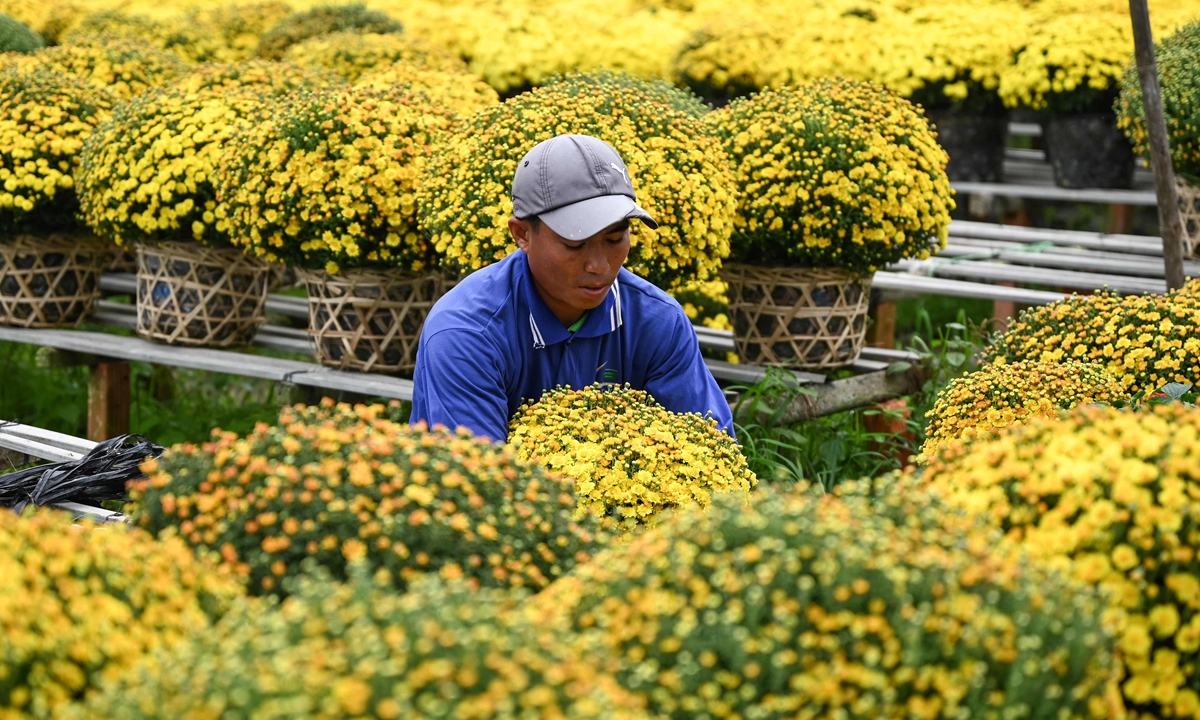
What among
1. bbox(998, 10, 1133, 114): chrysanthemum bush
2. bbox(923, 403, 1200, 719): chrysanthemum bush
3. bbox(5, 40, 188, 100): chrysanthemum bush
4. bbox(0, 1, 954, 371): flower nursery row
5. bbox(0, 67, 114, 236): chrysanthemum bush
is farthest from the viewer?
bbox(998, 10, 1133, 114): chrysanthemum bush

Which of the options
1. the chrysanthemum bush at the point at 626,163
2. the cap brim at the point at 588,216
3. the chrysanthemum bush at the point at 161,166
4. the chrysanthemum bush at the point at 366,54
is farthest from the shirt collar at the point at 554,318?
the chrysanthemum bush at the point at 366,54

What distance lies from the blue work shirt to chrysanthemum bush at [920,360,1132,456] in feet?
1.99

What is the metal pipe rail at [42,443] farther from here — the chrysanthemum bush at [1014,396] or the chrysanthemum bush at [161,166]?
the chrysanthemum bush at [1014,396]

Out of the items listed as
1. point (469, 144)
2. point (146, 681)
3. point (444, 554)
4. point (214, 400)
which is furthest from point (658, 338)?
point (214, 400)

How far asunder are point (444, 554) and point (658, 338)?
54.4 inches

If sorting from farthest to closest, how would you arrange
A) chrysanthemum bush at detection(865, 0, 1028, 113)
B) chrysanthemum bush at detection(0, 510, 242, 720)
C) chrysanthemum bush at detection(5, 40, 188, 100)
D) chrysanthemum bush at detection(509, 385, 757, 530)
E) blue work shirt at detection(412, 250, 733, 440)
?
chrysanthemum bush at detection(865, 0, 1028, 113), chrysanthemum bush at detection(5, 40, 188, 100), blue work shirt at detection(412, 250, 733, 440), chrysanthemum bush at detection(509, 385, 757, 530), chrysanthemum bush at detection(0, 510, 242, 720)

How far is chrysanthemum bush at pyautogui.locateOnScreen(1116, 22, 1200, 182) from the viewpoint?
5355 mm

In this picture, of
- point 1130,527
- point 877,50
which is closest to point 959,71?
point 877,50

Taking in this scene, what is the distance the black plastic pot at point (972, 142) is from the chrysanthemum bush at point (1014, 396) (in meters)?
4.30

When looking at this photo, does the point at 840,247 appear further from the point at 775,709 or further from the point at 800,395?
the point at 775,709

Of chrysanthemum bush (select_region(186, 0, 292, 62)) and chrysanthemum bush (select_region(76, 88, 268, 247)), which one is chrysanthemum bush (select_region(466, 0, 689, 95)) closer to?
chrysanthemum bush (select_region(186, 0, 292, 62))

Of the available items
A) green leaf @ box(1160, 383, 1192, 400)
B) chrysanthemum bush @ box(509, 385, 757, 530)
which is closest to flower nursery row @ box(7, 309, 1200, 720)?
chrysanthemum bush @ box(509, 385, 757, 530)

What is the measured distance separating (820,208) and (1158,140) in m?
1.31

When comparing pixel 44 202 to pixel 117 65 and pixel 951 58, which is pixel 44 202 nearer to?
pixel 117 65
